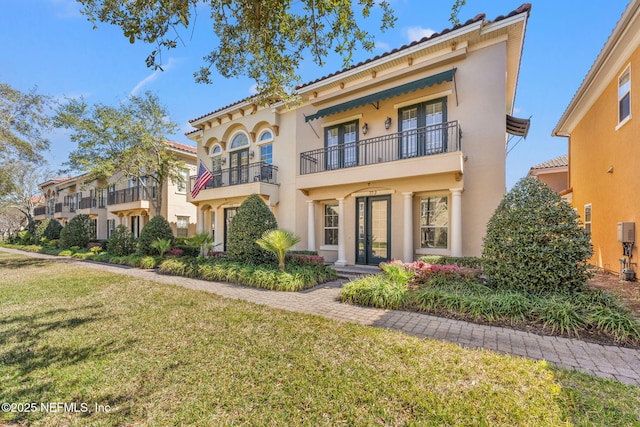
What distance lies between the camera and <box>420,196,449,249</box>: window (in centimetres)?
977

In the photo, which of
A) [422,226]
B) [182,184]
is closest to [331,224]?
[422,226]

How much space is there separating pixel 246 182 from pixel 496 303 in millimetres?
12243

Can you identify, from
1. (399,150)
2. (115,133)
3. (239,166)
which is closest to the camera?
(399,150)

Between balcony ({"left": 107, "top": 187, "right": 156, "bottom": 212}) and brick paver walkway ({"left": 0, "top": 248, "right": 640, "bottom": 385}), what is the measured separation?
1706 centimetres

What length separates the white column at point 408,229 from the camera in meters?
9.70

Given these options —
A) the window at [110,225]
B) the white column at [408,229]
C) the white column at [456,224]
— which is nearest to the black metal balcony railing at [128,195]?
the window at [110,225]

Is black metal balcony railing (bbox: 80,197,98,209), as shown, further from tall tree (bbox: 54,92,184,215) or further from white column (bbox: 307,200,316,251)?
white column (bbox: 307,200,316,251)

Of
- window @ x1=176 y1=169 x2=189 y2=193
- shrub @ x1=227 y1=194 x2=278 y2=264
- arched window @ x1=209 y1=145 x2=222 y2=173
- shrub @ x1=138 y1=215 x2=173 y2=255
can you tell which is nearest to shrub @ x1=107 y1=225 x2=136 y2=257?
shrub @ x1=138 y1=215 x2=173 y2=255

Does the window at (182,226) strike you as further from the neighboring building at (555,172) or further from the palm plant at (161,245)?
the neighboring building at (555,172)

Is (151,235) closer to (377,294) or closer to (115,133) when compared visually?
(115,133)

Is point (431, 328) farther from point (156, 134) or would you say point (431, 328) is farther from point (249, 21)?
point (156, 134)

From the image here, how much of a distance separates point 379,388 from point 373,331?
1669mm

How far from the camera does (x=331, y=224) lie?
12.4 meters

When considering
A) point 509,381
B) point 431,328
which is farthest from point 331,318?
point 509,381
